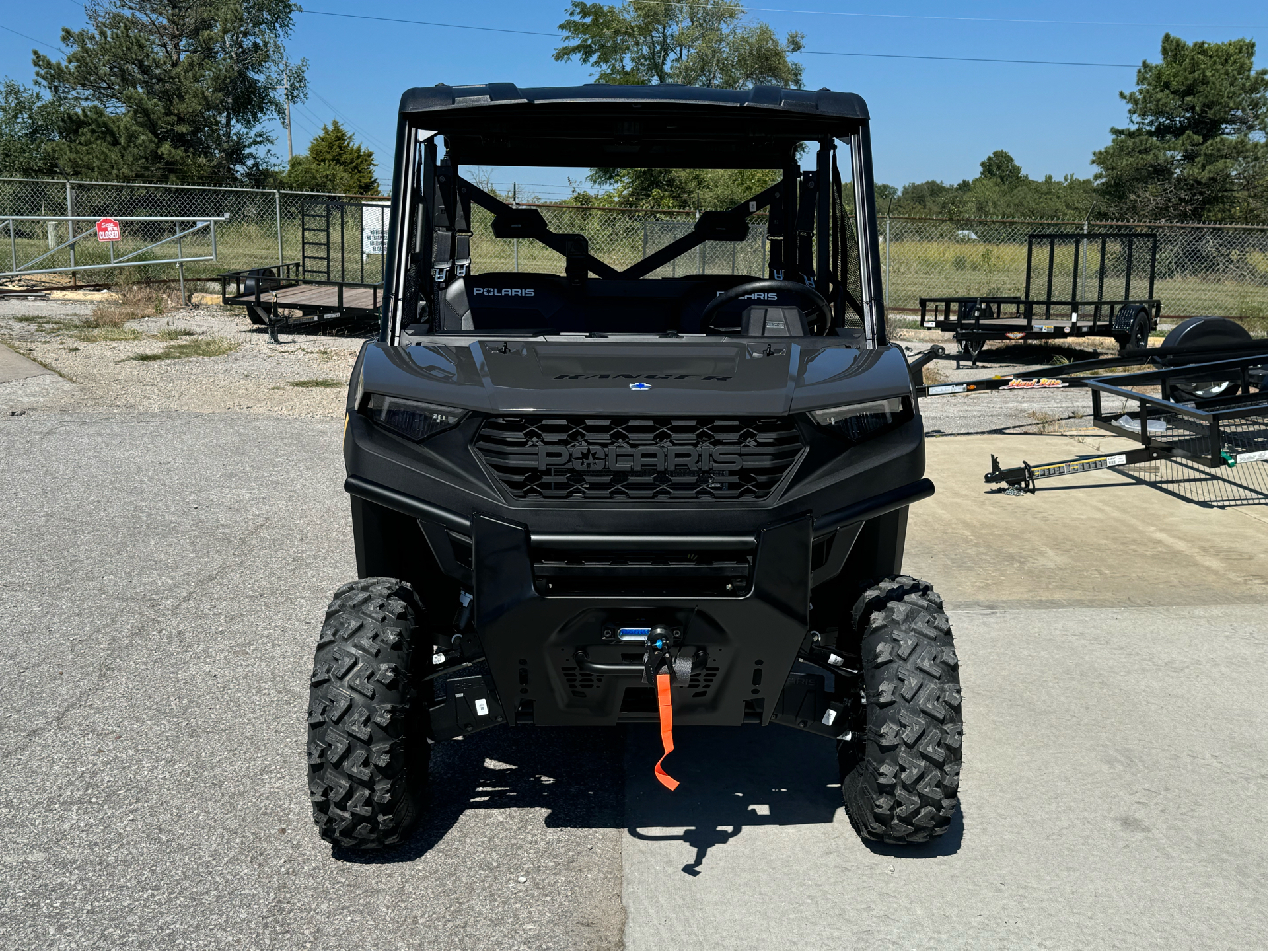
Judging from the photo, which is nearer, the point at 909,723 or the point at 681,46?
the point at 909,723

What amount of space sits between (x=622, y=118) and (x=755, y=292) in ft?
2.46

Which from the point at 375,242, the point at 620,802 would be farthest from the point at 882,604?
the point at 375,242

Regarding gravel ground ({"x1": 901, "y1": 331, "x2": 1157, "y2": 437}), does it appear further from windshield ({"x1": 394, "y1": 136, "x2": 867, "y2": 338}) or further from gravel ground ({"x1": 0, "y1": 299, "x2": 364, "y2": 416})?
gravel ground ({"x1": 0, "y1": 299, "x2": 364, "y2": 416})

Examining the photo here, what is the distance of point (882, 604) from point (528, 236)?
2.09 meters

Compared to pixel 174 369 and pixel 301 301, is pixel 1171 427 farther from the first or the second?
pixel 301 301

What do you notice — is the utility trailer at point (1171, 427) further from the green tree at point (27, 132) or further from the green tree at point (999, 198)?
the green tree at point (27, 132)

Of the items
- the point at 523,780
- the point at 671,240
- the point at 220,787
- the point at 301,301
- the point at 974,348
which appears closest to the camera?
the point at 220,787

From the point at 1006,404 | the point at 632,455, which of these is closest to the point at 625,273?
the point at 632,455

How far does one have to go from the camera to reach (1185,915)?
124 inches

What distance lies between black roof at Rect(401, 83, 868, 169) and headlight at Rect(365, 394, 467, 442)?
1.17m

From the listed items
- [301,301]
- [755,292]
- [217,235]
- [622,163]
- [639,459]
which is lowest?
[639,459]

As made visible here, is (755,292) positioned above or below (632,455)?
above

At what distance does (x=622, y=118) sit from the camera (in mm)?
3938

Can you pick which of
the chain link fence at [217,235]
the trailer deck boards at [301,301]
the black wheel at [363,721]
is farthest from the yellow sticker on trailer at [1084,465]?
the chain link fence at [217,235]
